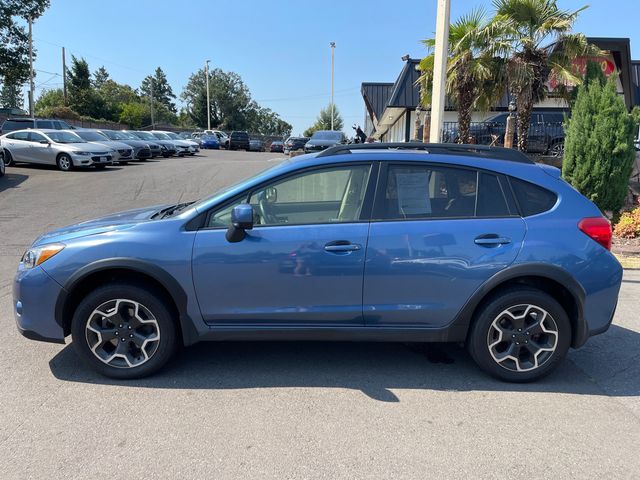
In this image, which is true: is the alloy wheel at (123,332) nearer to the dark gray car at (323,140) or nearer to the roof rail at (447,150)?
the roof rail at (447,150)

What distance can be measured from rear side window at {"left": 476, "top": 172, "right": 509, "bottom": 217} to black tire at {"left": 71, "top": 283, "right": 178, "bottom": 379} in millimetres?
2479

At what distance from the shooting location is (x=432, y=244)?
3.69 metres

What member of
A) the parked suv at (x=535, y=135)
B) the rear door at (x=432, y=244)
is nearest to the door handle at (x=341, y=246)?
the rear door at (x=432, y=244)

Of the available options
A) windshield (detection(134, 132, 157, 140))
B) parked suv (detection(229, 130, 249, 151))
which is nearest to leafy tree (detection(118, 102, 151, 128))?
parked suv (detection(229, 130, 249, 151))

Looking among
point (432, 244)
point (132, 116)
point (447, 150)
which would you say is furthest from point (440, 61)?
point (132, 116)

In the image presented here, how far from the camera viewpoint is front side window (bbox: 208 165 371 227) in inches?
150

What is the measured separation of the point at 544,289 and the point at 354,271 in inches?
58.9

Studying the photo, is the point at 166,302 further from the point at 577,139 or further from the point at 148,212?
the point at 577,139

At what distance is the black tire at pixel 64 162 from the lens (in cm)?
1803

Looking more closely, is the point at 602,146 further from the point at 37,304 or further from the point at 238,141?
the point at 238,141

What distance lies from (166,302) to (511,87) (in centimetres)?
995

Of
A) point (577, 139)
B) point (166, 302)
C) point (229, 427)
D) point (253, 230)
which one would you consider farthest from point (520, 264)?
point (577, 139)

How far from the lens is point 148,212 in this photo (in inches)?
177

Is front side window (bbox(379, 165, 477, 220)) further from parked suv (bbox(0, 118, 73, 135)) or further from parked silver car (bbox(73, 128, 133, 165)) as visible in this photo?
parked suv (bbox(0, 118, 73, 135))
